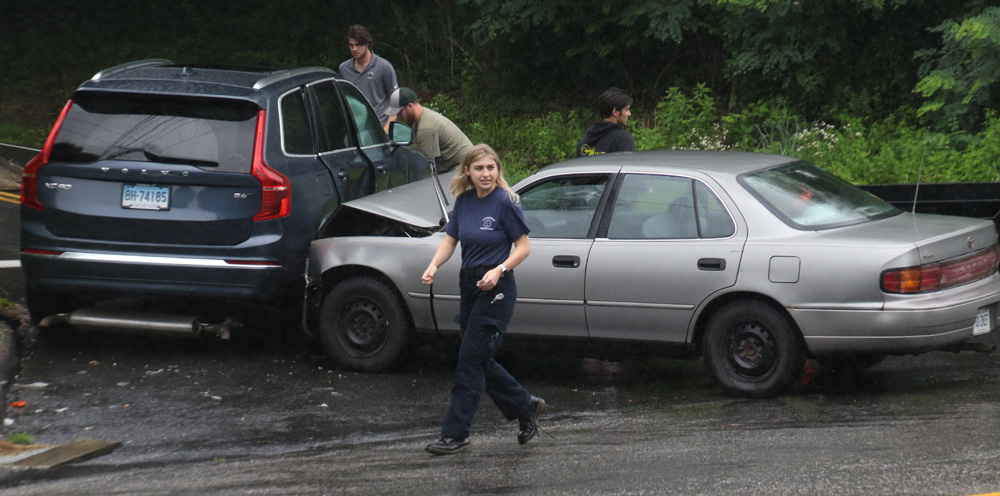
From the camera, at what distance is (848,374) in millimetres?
7543

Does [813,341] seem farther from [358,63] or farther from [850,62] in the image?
[850,62]

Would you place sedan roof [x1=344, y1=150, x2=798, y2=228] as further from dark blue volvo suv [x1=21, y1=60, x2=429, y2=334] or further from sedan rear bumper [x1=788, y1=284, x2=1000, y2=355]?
sedan rear bumper [x1=788, y1=284, x2=1000, y2=355]

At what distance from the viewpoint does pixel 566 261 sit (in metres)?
7.33

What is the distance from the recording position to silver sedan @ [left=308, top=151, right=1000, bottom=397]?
21.6 feet

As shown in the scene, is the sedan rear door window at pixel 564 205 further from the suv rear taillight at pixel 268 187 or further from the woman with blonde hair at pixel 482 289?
the suv rear taillight at pixel 268 187

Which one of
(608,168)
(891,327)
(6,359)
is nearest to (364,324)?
(608,168)

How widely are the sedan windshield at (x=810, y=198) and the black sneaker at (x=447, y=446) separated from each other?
2.45 m

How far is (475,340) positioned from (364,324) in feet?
7.22

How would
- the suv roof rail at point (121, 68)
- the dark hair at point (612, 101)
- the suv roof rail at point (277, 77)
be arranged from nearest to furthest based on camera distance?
the suv roof rail at point (277, 77) < the suv roof rail at point (121, 68) < the dark hair at point (612, 101)

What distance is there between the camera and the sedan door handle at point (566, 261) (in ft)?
23.9

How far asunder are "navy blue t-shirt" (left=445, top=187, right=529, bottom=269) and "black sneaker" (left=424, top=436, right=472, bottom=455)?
911 millimetres

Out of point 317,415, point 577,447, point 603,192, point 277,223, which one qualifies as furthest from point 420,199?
point 577,447

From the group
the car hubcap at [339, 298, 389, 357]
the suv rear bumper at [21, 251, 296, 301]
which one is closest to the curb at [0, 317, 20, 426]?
the suv rear bumper at [21, 251, 296, 301]

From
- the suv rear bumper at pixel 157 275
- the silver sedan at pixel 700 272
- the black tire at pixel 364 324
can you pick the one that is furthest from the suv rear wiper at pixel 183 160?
the black tire at pixel 364 324
